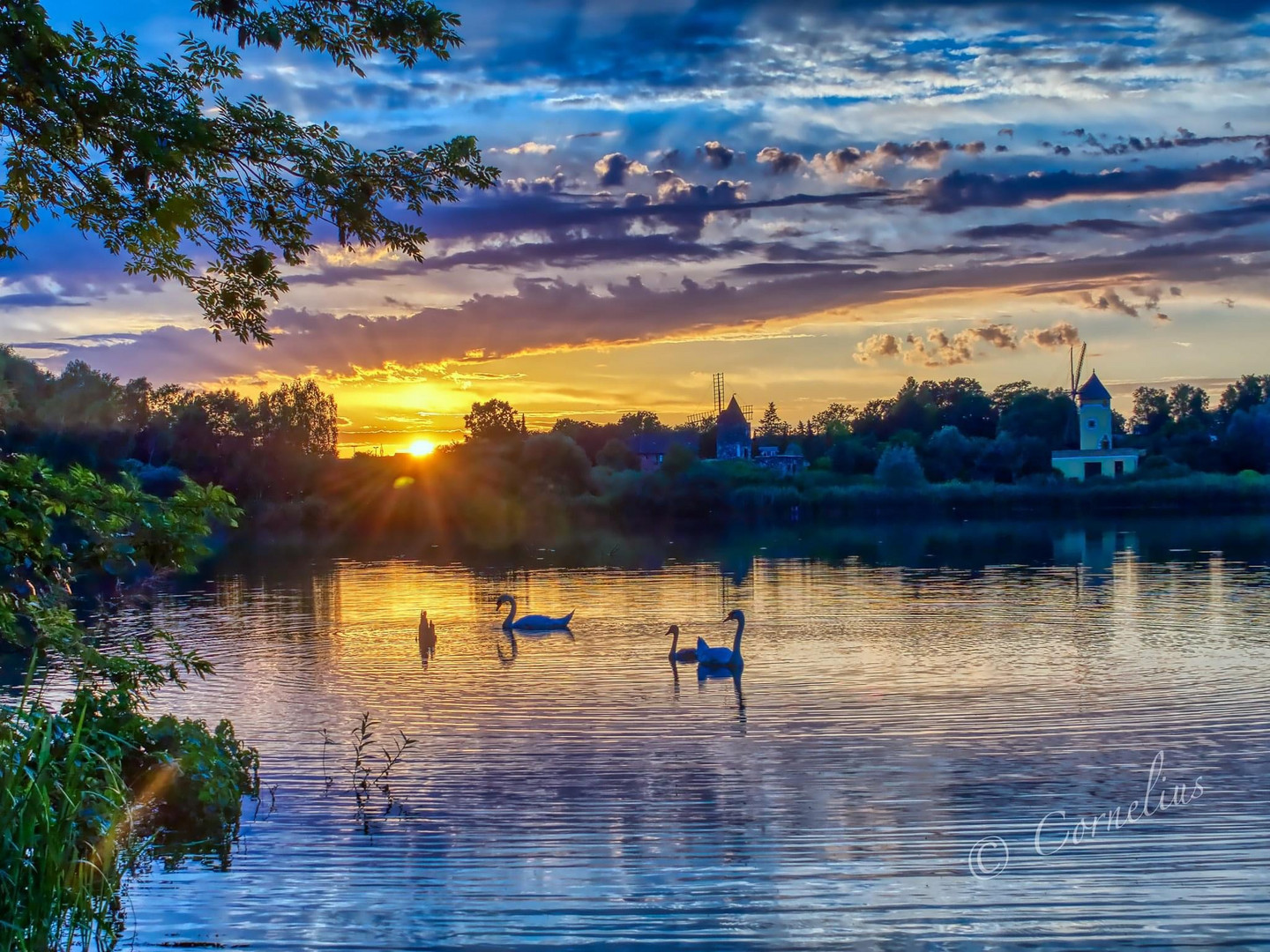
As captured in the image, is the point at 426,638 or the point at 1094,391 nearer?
the point at 426,638

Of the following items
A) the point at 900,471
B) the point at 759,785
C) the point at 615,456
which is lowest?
the point at 759,785

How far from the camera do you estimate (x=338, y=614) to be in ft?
104

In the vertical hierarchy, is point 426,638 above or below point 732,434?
below

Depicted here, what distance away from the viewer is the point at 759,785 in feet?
42.7

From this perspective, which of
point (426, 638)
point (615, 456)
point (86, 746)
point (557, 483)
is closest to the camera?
point (86, 746)

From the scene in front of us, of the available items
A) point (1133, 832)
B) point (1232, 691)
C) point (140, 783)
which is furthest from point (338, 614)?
point (1133, 832)

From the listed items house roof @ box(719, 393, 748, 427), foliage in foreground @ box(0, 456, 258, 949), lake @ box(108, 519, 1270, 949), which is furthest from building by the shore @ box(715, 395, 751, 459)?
foliage in foreground @ box(0, 456, 258, 949)

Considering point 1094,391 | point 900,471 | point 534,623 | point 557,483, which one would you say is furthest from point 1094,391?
point 534,623

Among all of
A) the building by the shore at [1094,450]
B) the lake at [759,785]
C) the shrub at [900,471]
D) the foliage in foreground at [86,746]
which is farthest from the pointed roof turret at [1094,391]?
the foliage in foreground at [86,746]

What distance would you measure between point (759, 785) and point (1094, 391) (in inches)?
4607

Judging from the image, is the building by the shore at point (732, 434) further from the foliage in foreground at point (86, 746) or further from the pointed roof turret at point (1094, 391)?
the foliage in foreground at point (86, 746)

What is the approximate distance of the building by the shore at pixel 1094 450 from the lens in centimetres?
11256

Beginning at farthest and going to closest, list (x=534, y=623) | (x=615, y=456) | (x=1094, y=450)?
(x=1094, y=450)
(x=615, y=456)
(x=534, y=623)

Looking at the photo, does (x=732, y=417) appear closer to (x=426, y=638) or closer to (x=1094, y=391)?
(x=1094, y=391)
